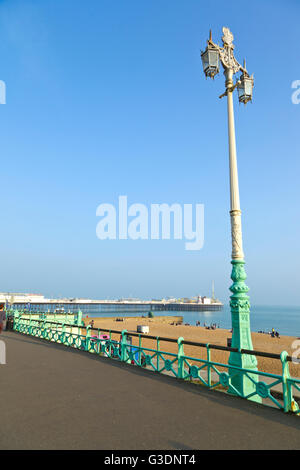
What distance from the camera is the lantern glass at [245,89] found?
10586 mm

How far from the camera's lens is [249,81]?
419 inches

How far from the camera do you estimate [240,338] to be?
8320 millimetres

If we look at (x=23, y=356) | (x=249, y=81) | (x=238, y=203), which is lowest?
(x=23, y=356)

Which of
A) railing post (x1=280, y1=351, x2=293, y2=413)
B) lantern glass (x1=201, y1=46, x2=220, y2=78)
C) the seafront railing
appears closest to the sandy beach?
the seafront railing

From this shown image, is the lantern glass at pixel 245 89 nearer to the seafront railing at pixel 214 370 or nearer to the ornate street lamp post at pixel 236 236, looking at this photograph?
the ornate street lamp post at pixel 236 236

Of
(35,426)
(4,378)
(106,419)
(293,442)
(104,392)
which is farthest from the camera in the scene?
(4,378)

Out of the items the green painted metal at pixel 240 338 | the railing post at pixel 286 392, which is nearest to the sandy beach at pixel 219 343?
the green painted metal at pixel 240 338

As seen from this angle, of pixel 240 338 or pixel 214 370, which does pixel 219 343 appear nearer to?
pixel 240 338

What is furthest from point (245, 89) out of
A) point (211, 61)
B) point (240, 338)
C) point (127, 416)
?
point (127, 416)
